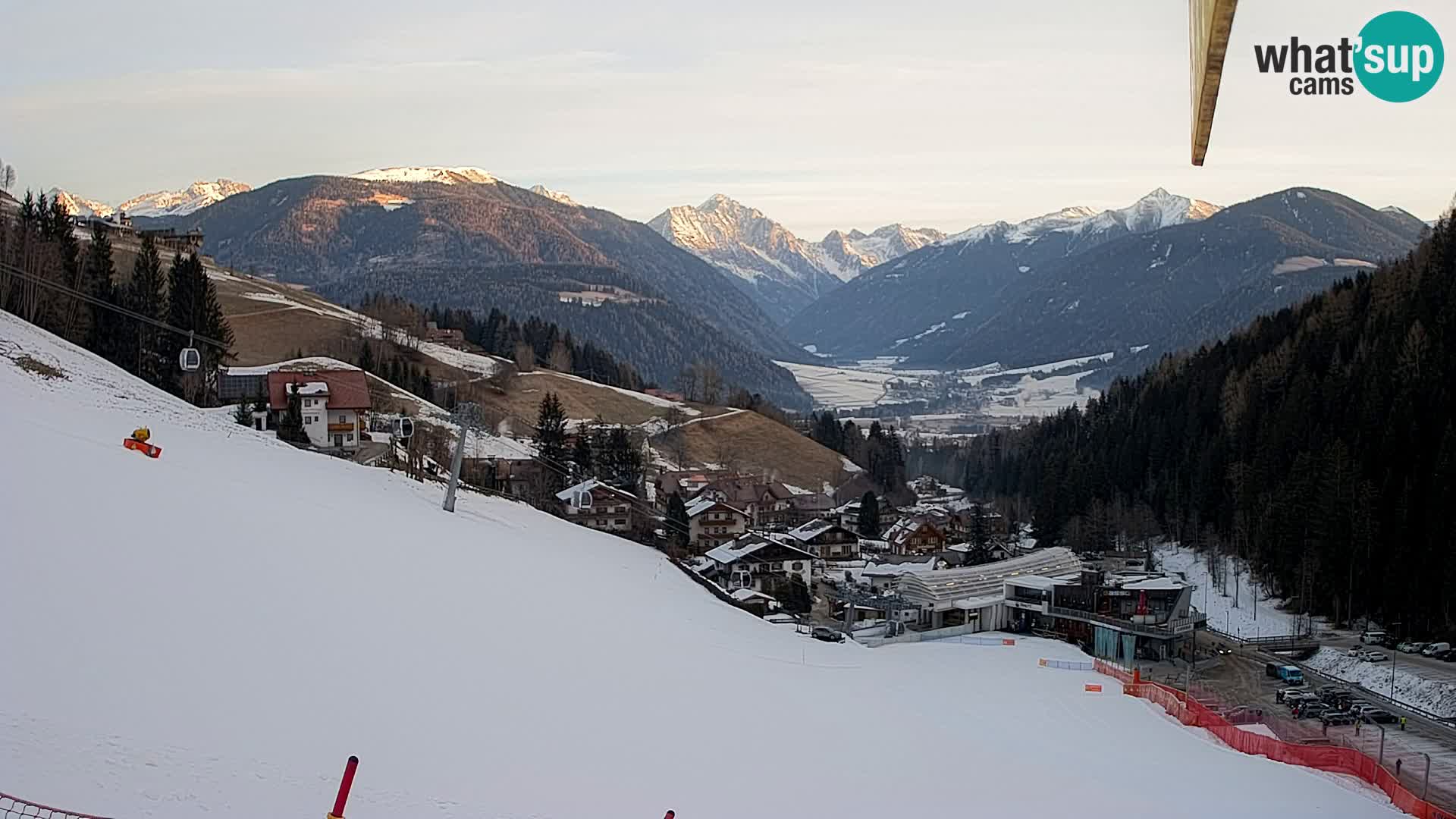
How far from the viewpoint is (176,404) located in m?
26.8

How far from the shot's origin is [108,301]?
141 ft

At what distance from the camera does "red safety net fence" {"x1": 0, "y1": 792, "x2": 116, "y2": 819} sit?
20.3ft

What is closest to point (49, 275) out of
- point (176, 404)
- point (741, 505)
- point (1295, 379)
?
point (176, 404)

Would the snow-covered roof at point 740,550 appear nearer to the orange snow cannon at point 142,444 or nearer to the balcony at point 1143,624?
the balcony at point 1143,624

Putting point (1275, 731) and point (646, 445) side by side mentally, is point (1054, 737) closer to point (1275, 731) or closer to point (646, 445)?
point (1275, 731)

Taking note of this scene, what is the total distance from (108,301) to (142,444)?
1159 inches

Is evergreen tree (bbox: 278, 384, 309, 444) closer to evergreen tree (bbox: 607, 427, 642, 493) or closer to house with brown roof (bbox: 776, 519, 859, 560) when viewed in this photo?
evergreen tree (bbox: 607, 427, 642, 493)

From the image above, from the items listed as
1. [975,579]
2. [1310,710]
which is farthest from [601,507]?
[1310,710]

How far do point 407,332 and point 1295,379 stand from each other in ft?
223

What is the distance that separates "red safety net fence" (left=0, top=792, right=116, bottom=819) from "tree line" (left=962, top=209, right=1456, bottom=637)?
111 ft

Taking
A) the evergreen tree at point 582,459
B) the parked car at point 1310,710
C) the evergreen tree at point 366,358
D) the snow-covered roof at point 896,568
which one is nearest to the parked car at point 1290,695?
the parked car at point 1310,710

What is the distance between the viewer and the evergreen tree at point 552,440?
53656 mm

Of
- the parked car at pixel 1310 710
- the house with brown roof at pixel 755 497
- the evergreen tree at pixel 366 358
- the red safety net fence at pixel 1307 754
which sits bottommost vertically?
the house with brown roof at pixel 755 497

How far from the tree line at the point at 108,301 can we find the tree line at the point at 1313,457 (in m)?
37.5
